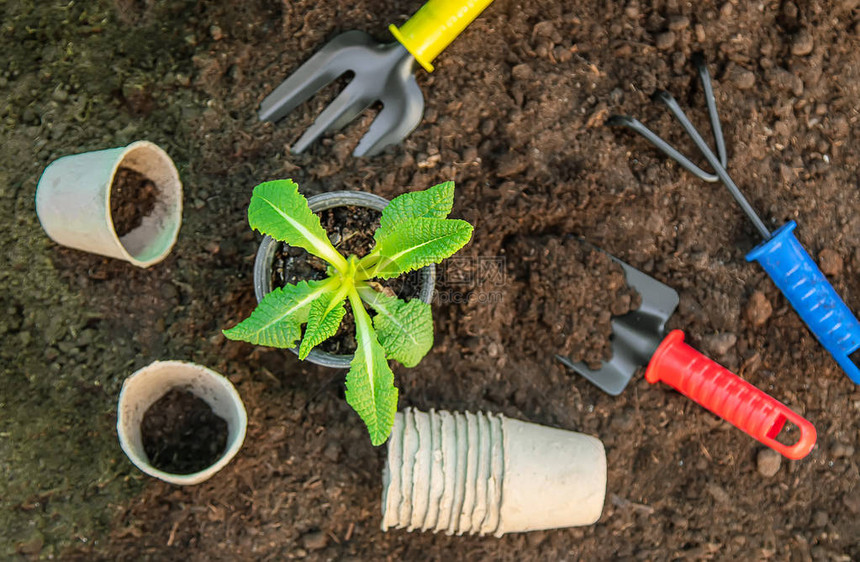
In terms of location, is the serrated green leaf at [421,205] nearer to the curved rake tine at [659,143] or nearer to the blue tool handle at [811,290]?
the curved rake tine at [659,143]

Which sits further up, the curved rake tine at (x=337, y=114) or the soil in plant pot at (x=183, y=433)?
the curved rake tine at (x=337, y=114)

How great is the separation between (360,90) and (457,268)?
1.32ft

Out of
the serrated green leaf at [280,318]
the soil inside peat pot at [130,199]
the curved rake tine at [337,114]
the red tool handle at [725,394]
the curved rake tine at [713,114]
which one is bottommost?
the soil inside peat pot at [130,199]

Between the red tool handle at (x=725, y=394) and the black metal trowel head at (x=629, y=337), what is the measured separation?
0.04 meters

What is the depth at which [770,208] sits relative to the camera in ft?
5.16

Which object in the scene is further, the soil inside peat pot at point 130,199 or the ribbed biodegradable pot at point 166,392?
the soil inside peat pot at point 130,199

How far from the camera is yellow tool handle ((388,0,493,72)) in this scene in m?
1.40

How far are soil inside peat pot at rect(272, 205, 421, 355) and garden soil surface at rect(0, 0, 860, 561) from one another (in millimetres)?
137

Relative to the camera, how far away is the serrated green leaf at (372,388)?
1.14 metres

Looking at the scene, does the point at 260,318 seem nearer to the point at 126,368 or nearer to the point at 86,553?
the point at 126,368

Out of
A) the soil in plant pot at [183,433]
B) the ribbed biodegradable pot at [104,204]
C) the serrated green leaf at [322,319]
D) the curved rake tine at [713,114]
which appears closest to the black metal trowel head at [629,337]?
the curved rake tine at [713,114]

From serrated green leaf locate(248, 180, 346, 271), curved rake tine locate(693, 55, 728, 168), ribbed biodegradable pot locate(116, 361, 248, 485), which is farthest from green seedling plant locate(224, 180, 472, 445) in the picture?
curved rake tine locate(693, 55, 728, 168)

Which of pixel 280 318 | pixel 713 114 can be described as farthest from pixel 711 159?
pixel 280 318

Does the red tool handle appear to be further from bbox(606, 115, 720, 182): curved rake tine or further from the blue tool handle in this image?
Answer: bbox(606, 115, 720, 182): curved rake tine
